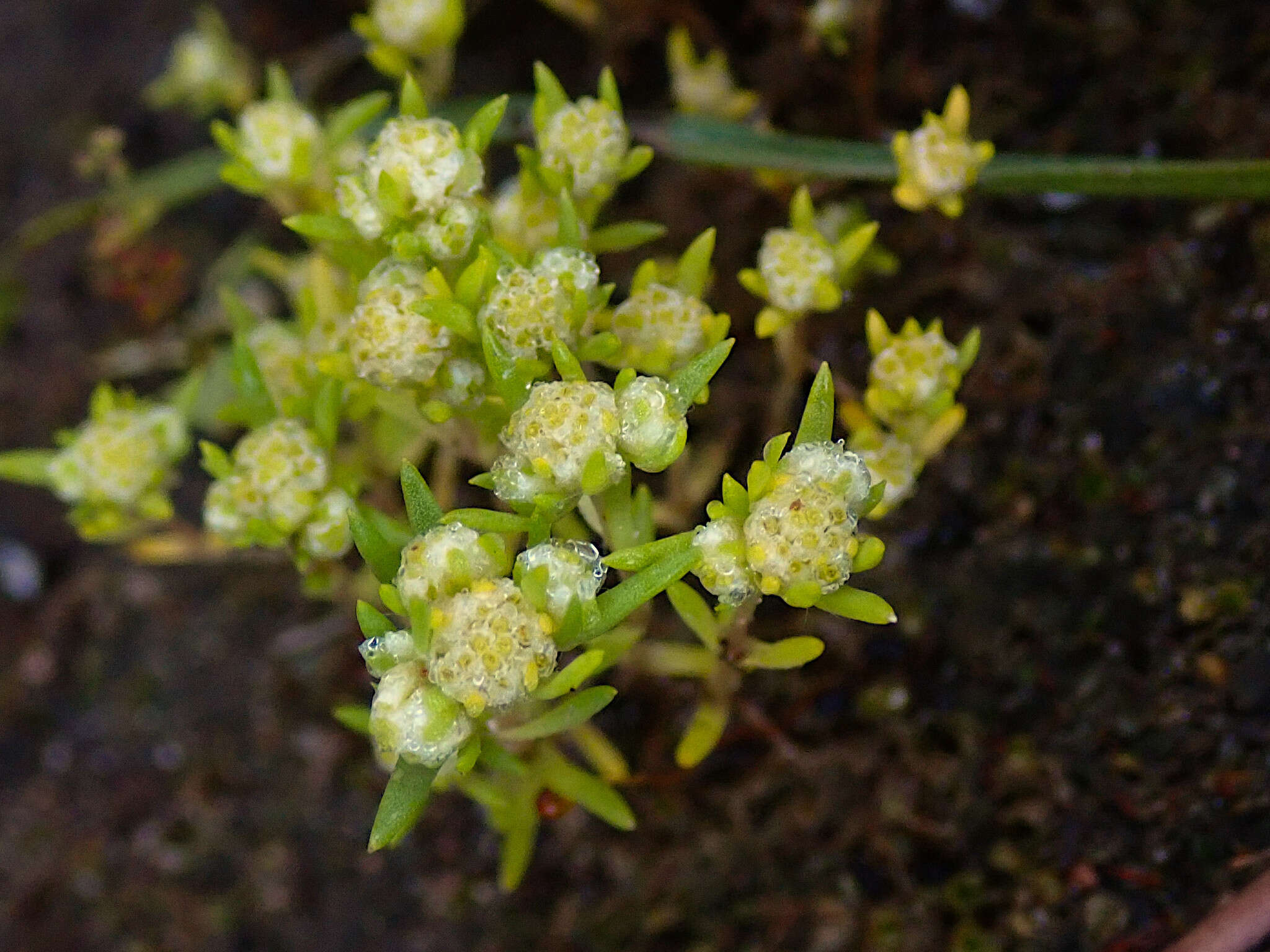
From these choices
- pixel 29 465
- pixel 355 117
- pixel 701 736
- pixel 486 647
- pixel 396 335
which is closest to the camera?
pixel 486 647

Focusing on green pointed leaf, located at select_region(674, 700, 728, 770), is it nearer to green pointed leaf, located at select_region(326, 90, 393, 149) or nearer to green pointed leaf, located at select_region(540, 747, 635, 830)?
green pointed leaf, located at select_region(540, 747, 635, 830)

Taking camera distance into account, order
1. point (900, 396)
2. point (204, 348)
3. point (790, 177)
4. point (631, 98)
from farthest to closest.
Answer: point (204, 348), point (631, 98), point (790, 177), point (900, 396)

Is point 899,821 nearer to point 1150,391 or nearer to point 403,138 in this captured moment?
point 1150,391

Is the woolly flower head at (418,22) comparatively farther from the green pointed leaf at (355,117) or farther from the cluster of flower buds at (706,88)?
the cluster of flower buds at (706,88)

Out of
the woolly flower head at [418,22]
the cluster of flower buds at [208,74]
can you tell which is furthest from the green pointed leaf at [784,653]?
the cluster of flower buds at [208,74]

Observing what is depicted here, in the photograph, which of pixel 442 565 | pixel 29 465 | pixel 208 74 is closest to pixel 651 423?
pixel 442 565

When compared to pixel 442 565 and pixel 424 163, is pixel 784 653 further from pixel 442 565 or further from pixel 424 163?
pixel 424 163

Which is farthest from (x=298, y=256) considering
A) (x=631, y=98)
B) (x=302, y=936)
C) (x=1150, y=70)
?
(x=1150, y=70)
